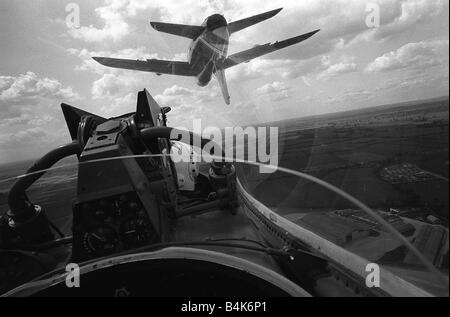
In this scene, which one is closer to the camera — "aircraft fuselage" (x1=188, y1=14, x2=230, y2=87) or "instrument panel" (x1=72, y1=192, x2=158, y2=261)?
"instrument panel" (x1=72, y1=192, x2=158, y2=261)

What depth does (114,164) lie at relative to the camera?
2701 mm

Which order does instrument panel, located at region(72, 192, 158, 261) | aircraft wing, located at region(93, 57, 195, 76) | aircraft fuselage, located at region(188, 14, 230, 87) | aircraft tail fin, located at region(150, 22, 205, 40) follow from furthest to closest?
aircraft wing, located at region(93, 57, 195, 76) < aircraft fuselage, located at region(188, 14, 230, 87) < aircraft tail fin, located at region(150, 22, 205, 40) < instrument panel, located at region(72, 192, 158, 261)

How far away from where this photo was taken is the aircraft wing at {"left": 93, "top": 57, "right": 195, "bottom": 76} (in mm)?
19828

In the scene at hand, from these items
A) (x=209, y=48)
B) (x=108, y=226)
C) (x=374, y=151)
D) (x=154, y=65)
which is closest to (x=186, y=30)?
(x=209, y=48)

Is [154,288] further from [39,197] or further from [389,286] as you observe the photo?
[39,197]

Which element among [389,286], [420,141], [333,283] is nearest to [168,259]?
[333,283]

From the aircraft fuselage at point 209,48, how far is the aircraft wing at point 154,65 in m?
0.82

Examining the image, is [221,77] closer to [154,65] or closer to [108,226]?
[154,65]

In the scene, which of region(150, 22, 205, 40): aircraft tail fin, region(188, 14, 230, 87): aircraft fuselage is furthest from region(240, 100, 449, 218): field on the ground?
region(188, 14, 230, 87): aircraft fuselage

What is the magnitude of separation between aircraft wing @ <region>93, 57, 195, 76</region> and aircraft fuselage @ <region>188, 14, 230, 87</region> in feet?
2.68

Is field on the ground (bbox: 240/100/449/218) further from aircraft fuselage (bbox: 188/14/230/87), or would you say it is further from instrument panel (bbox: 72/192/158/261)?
aircraft fuselage (bbox: 188/14/230/87)
